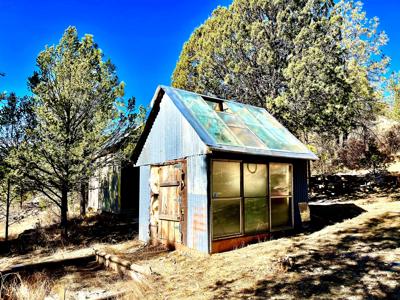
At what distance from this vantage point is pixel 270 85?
17.7 metres

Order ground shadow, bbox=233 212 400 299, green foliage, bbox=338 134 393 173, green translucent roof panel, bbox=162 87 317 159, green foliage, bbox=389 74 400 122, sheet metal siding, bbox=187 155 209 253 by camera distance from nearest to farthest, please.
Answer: ground shadow, bbox=233 212 400 299 < sheet metal siding, bbox=187 155 209 253 < green translucent roof panel, bbox=162 87 317 159 < green foliage, bbox=389 74 400 122 < green foliage, bbox=338 134 393 173

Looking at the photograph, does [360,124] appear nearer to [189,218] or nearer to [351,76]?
[351,76]

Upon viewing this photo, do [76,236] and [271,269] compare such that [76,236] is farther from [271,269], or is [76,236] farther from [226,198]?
[271,269]

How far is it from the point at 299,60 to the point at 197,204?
1073 cm

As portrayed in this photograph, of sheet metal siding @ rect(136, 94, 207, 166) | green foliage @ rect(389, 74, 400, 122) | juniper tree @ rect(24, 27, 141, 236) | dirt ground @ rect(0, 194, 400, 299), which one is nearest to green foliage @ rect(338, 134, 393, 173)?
green foliage @ rect(389, 74, 400, 122)

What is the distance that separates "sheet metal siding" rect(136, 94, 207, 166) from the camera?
28.7 feet

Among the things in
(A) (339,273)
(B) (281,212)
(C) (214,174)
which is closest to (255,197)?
(B) (281,212)

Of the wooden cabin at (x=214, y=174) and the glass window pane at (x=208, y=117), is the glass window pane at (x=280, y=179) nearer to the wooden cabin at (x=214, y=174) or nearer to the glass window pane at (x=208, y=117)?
the wooden cabin at (x=214, y=174)

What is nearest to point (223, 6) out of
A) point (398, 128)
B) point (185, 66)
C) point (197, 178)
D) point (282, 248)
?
point (185, 66)

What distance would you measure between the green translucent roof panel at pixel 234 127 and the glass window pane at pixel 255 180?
600 mm

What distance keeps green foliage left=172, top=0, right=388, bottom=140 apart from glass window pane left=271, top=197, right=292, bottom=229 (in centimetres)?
725

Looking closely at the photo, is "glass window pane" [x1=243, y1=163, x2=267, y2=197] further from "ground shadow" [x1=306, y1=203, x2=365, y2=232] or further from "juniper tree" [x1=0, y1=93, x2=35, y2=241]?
"juniper tree" [x1=0, y1=93, x2=35, y2=241]

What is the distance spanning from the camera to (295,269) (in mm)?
6223

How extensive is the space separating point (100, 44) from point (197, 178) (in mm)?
8572
